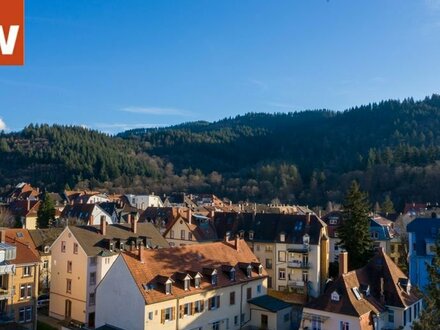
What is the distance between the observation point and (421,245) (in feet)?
153

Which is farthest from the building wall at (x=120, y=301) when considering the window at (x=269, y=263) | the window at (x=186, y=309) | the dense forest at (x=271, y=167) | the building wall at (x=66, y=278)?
the dense forest at (x=271, y=167)

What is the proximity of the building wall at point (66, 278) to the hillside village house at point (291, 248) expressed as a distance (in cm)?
1540

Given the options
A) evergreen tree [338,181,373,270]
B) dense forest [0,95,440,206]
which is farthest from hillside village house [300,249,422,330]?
dense forest [0,95,440,206]

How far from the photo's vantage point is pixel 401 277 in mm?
37344

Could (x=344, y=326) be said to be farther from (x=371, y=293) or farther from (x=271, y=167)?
(x=271, y=167)

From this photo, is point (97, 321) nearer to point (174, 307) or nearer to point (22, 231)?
point (174, 307)

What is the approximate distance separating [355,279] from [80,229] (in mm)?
24074

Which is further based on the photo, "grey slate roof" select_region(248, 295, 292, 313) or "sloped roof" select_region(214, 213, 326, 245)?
"sloped roof" select_region(214, 213, 326, 245)

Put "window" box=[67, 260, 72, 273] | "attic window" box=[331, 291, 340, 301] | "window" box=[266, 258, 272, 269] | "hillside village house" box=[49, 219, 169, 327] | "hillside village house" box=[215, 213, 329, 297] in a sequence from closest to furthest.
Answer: "attic window" box=[331, 291, 340, 301] < "hillside village house" box=[49, 219, 169, 327] < "window" box=[67, 260, 72, 273] < "hillside village house" box=[215, 213, 329, 297] < "window" box=[266, 258, 272, 269]

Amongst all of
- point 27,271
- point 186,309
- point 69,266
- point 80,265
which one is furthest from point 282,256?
point 27,271

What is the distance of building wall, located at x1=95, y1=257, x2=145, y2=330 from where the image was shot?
3225 centimetres

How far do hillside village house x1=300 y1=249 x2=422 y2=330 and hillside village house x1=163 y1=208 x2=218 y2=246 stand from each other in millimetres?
22164

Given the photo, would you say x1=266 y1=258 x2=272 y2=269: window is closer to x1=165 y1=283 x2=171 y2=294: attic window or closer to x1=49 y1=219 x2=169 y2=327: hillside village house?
x1=49 y1=219 x2=169 y2=327: hillside village house

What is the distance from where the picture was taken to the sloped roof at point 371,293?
3247 centimetres
